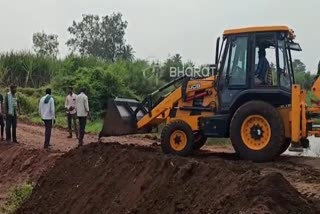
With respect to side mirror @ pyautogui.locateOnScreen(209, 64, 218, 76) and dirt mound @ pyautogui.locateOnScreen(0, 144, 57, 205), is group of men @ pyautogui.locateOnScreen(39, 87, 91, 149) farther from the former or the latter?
side mirror @ pyautogui.locateOnScreen(209, 64, 218, 76)

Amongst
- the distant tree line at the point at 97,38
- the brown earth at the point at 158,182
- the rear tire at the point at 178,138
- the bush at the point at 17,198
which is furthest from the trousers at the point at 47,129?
the distant tree line at the point at 97,38

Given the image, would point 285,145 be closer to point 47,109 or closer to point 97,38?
point 47,109

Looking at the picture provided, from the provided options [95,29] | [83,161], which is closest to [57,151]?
[83,161]

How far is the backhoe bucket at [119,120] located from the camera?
1330cm

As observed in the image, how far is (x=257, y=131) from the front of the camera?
11.2 metres

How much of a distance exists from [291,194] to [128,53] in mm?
47571

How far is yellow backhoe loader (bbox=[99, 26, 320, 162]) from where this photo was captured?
1095 centimetres

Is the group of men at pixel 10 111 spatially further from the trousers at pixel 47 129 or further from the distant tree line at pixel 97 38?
the distant tree line at pixel 97 38

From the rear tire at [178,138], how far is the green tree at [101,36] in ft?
139

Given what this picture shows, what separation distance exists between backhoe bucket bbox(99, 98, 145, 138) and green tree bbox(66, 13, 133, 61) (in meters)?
40.9

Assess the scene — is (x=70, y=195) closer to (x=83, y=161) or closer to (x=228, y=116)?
(x=83, y=161)

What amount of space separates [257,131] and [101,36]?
46116 mm

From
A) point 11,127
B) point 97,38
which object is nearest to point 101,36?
point 97,38

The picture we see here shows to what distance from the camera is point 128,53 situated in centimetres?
5403
